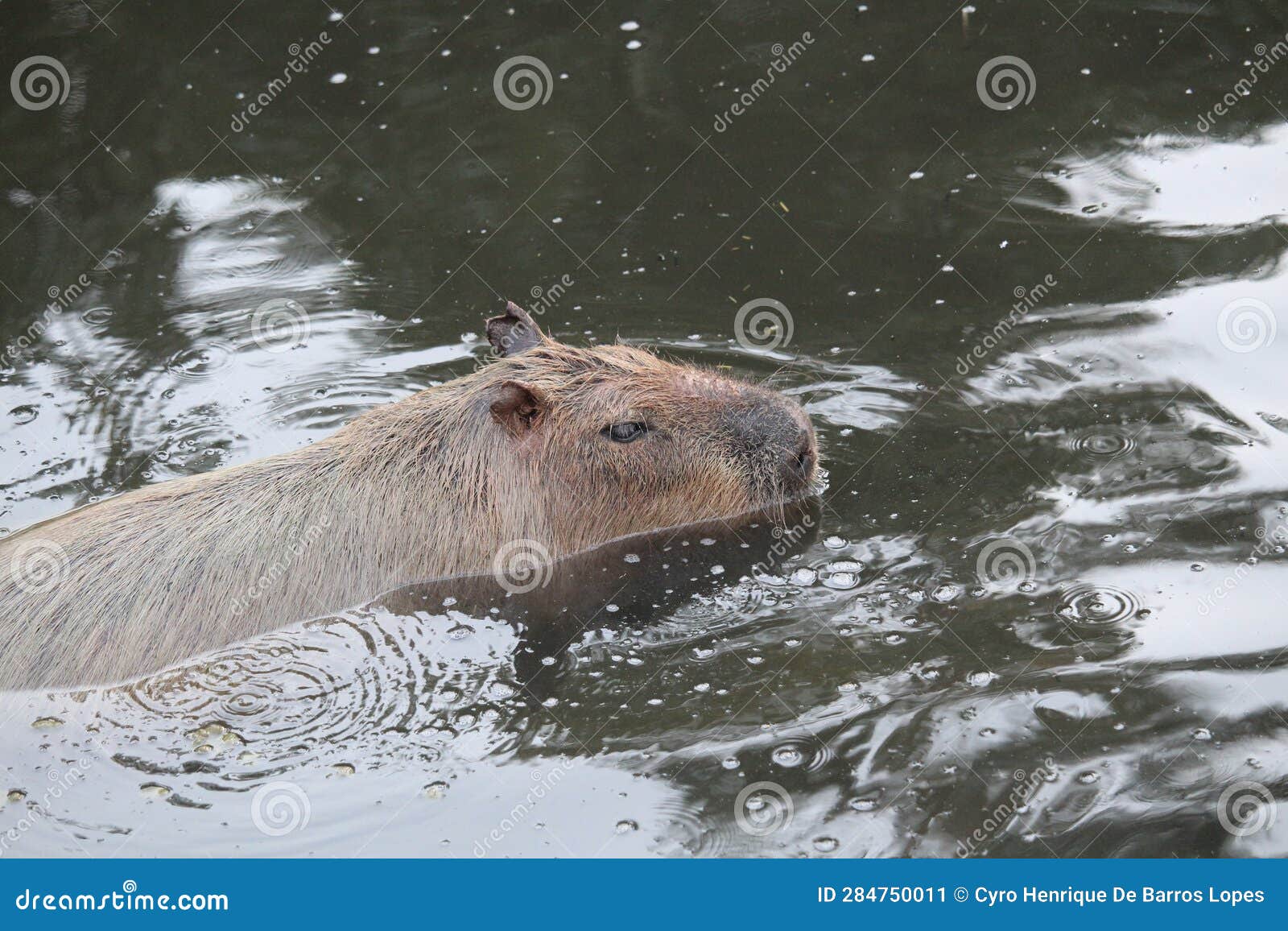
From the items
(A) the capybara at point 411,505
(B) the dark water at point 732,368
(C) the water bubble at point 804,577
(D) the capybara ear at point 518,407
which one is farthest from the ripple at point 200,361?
(C) the water bubble at point 804,577

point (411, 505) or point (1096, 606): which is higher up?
point (411, 505)

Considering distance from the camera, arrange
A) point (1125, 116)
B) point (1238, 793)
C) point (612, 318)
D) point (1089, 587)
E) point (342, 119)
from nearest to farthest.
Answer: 1. point (1238, 793)
2. point (1089, 587)
3. point (612, 318)
4. point (1125, 116)
5. point (342, 119)

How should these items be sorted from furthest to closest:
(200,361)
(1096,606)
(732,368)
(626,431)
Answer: (200,361) → (732,368) → (626,431) → (1096,606)

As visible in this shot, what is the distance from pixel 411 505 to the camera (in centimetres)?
607

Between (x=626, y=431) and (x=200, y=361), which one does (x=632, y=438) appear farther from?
(x=200, y=361)

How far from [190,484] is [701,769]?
259 centimetres

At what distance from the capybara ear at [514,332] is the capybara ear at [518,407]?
436mm

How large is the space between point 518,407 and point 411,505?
65 cm

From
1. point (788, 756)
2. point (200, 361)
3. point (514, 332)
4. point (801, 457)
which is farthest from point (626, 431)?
A: point (200, 361)

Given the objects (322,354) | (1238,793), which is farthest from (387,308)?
(1238,793)

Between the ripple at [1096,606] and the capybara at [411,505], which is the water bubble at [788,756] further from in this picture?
the capybara at [411,505]

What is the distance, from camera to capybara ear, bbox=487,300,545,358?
21.6 ft

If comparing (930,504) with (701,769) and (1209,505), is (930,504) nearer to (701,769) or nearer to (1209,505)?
(1209,505)

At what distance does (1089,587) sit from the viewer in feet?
18.9
